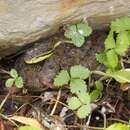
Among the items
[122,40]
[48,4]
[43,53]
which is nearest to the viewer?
[48,4]

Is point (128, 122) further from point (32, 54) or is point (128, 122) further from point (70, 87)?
point (32, 54)

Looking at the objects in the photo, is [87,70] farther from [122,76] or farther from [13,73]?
[13,73]

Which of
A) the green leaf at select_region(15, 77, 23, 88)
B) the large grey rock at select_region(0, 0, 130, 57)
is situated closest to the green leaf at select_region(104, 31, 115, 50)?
the large grey rock at select_region(0, 0, 130, 57)

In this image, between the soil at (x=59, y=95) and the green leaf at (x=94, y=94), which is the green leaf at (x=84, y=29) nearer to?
the soil at (x=59, y=95)

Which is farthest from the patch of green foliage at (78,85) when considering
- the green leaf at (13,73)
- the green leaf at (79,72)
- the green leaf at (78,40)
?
the green leaf at (13,73)

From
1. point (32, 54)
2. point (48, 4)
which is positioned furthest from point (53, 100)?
point (48, 4)

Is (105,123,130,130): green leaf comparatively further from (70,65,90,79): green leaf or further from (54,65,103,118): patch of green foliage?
(70,65,90,79): green leaf
